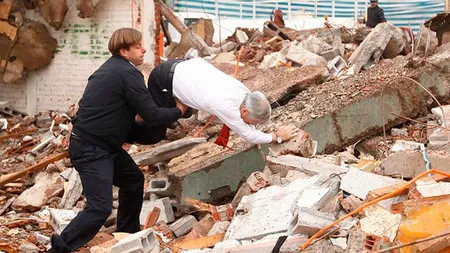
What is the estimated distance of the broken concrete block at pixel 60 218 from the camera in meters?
6.31

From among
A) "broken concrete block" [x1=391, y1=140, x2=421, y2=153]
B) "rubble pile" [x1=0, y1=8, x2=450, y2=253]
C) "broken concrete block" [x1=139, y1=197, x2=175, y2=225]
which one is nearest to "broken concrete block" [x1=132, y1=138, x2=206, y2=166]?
"rubble pile" [x1=0, y1=8, x2=450, y2=253]

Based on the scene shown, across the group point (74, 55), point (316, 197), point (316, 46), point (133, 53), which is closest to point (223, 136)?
point (133, 53)

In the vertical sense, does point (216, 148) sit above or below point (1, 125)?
above

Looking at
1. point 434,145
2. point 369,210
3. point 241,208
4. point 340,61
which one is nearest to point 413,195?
point 369,210

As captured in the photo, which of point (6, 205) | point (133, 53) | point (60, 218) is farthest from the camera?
point (6, 205)

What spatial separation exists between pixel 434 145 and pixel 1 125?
8.11 metres

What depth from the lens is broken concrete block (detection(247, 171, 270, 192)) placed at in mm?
6031

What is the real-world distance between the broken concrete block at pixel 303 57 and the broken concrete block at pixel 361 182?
166 inches

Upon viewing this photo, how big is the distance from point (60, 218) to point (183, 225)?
3.84 ft

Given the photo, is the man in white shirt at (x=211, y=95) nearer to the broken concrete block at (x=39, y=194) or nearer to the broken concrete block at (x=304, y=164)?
the broken concrete block at (x=304, y=164)

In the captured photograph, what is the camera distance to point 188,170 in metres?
6.48

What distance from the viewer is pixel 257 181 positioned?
609 cm

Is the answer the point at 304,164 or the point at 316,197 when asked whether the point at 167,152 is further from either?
the point at 316,197

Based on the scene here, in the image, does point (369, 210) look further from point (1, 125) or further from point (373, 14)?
point (373, 14)
